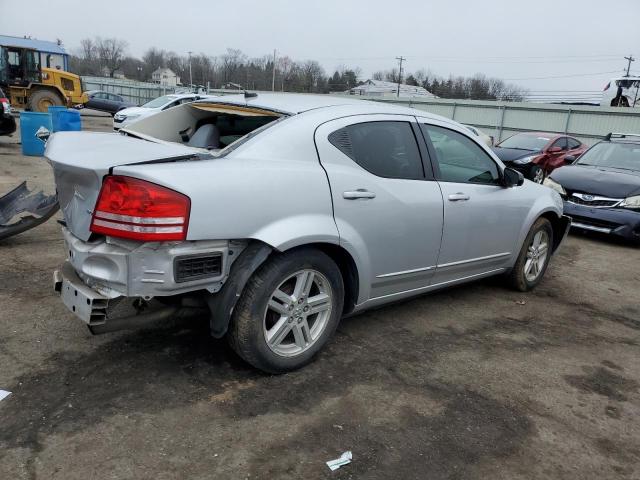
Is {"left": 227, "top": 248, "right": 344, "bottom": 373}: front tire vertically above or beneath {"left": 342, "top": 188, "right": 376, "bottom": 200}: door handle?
beneath

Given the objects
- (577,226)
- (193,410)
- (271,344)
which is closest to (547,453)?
(271,344)

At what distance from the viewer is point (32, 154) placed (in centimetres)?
1273

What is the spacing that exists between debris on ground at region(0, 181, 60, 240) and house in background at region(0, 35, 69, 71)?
2099cm

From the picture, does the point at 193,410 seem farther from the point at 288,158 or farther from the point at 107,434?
the point at 288,158

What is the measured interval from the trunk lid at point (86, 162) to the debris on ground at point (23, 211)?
249 cm

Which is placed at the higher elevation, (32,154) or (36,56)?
(36,56)

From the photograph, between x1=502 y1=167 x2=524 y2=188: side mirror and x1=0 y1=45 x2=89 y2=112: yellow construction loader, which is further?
x1=0 y1=45 x2=89 y2=112: yellow construction loader

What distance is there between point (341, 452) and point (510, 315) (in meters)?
2.59

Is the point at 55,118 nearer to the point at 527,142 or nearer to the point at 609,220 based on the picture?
the point at 527,142

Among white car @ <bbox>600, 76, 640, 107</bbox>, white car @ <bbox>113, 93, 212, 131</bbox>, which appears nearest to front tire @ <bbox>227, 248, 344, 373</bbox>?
white car @ <bbox>113, 93, 212, 131</bbox>

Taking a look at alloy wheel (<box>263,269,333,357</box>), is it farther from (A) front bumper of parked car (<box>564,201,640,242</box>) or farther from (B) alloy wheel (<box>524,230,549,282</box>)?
(A) front bumper of parked car (<box>564,201,640,242</box>)

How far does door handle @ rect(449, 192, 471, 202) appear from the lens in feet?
13.1

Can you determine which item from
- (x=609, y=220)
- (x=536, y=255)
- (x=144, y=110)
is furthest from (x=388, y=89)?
(x=536, y=255)

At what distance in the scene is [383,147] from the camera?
367 centimetres
